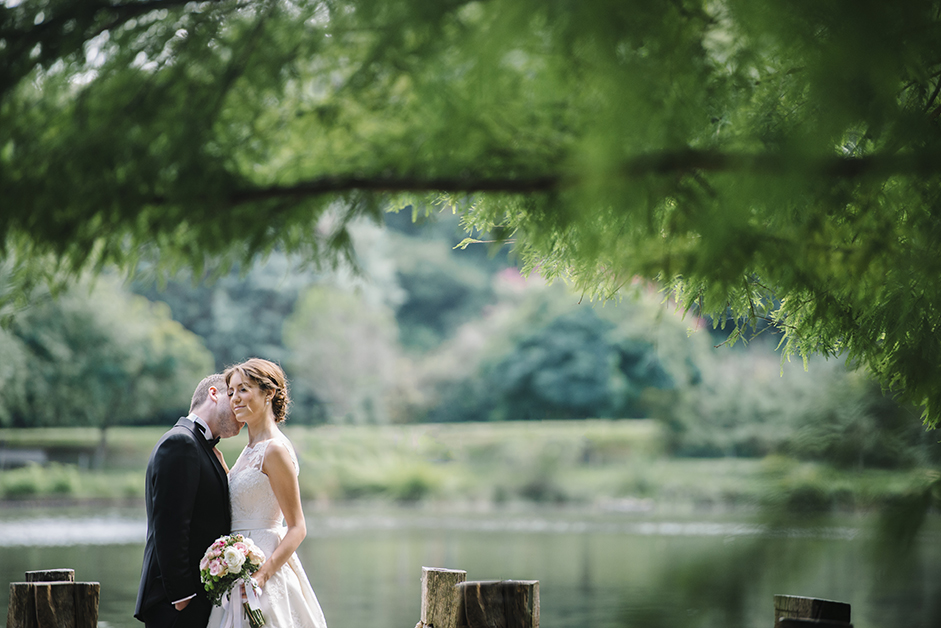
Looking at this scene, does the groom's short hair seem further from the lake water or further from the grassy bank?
the grassy bank

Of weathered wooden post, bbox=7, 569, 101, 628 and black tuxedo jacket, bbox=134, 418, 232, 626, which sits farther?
black tuxedo jacket, bbox=134, 418, 232, 626

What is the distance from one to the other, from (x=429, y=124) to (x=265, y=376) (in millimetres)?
2555

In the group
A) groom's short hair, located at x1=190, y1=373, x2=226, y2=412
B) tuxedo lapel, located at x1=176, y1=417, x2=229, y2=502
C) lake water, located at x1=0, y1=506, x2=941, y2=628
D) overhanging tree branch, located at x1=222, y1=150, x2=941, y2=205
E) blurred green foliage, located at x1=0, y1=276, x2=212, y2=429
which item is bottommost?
lake water, located at x1=0, y1=506, x2=941, y2=628

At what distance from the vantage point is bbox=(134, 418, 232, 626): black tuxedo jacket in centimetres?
383

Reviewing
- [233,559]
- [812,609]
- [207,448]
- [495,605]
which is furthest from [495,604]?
[207,448]

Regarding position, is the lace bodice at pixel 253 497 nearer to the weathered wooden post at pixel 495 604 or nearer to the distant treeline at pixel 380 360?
the weathered wooden post at pixel 495 604

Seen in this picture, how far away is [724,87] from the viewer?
7.75 ft

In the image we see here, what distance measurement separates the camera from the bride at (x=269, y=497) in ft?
13.6

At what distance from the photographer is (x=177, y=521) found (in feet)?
12.5

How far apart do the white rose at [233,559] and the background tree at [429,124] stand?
201 cm

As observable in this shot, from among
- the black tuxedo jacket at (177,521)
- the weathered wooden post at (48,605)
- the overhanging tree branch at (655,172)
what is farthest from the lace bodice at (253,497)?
the overhanging tree branch at (655,172)

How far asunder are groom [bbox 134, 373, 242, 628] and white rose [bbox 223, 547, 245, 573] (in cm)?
21

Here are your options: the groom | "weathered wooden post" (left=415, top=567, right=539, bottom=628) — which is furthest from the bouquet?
"weathered wooden post" (left=415, top=567, right=539, bottom=628)

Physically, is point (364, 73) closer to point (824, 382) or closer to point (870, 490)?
point (824, 382)
